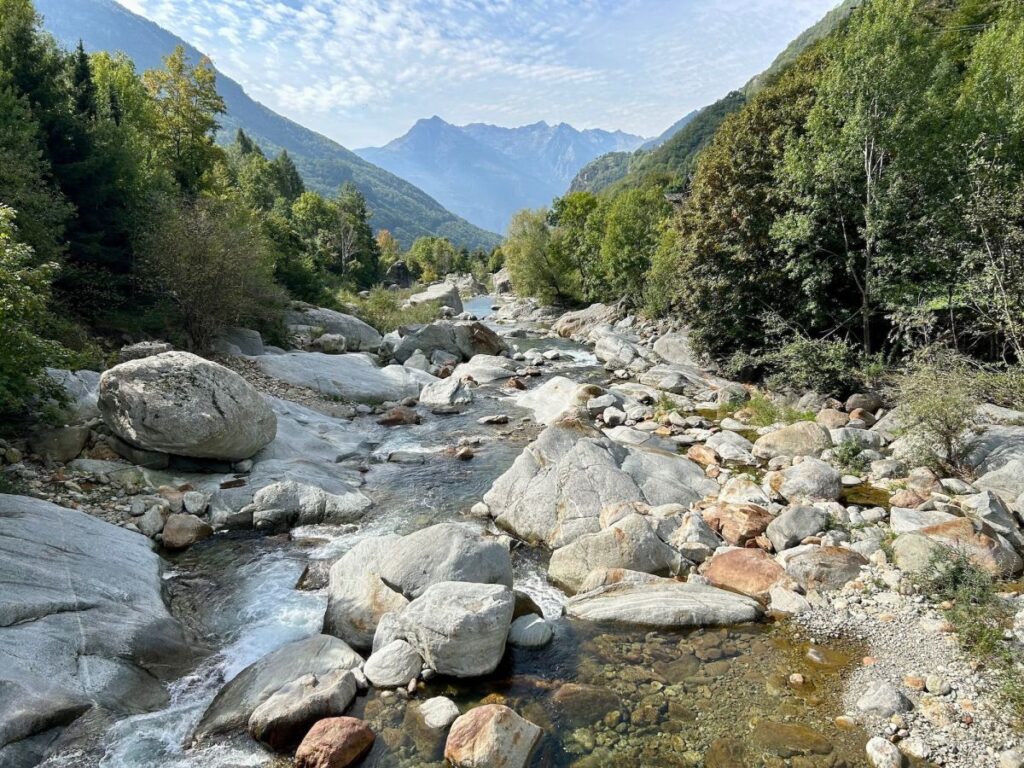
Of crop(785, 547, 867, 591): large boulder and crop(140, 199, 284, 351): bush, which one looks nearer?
crop(785, 547, 867, 591): large boulder

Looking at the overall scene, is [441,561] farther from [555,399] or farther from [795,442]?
[555,399]

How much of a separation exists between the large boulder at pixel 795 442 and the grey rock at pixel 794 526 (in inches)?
176

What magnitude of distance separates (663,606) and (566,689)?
7.24 feet

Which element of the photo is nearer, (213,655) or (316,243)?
(213,655)

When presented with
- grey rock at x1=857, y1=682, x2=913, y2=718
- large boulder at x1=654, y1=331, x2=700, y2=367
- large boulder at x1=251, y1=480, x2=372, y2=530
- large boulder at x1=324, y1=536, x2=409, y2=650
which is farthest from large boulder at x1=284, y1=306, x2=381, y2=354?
grey rock at x1=857, y1=682, x2=913, y2=718

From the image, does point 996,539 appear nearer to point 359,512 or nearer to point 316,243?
point 359,512

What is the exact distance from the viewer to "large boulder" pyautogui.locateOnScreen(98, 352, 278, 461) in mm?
12852

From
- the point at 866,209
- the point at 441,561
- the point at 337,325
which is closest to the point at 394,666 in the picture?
the point at 441,561

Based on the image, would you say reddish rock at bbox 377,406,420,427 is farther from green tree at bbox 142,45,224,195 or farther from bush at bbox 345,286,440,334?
green tree at bbox 142,45,224,195

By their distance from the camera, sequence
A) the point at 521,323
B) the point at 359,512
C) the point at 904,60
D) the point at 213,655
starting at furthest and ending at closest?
1. the point at 521,323
2. the point at 904,60
3. the point at 359,512
4. the point at 213,655

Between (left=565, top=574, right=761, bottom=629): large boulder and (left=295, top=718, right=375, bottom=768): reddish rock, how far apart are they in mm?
3869

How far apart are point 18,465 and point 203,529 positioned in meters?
4.12

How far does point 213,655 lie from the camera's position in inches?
321

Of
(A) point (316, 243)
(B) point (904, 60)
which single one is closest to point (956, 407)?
(B) point (904, 60)
